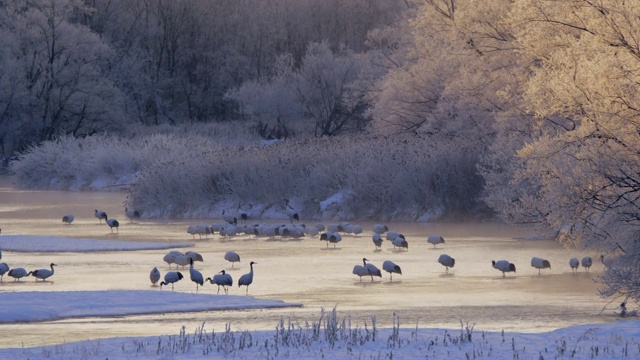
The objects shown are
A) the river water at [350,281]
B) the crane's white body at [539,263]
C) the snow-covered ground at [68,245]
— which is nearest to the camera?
the river water at [350,281]

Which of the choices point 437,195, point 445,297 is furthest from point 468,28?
point 445,297

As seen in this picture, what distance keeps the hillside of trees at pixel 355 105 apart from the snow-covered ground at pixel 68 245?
815 cm

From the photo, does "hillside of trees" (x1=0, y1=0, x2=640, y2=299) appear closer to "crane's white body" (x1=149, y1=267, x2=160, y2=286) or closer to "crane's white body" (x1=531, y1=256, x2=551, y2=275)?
"crane's white body" (x1=531, y1=256, x2=551, y2=275)

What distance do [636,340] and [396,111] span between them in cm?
2672

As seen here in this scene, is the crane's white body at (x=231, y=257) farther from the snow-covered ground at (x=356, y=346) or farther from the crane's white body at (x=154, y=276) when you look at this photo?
the snow-covered ground at (x=356, y=346)

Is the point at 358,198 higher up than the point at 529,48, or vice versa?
the point at 529,48

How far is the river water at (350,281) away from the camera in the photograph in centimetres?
1511

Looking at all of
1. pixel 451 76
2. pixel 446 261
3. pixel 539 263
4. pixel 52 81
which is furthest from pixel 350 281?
pixel 52 81

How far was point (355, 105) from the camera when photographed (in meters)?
49.2

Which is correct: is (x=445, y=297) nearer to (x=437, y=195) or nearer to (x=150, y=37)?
(x=437, y=195)

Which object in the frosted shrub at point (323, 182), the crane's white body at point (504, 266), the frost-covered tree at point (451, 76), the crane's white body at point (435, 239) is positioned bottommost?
the crane's white body at point (504, 266)

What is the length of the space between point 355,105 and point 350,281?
3003cm

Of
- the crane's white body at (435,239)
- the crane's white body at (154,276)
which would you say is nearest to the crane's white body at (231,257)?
the crane's white body at (154,276)

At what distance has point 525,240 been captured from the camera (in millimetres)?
25938
